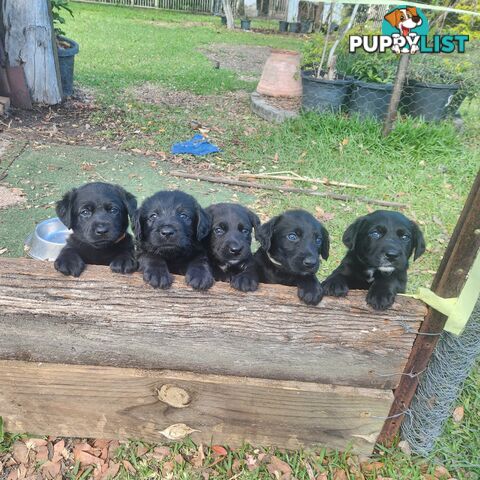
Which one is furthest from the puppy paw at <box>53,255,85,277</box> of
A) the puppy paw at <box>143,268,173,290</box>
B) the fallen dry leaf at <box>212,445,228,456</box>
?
the fallen dry leaf at <box>212,445,228,456</box>

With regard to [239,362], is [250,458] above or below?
below

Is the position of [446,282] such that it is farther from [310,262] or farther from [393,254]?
[310,262]

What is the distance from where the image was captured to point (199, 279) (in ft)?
7.40

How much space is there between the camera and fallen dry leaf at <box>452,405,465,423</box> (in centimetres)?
307

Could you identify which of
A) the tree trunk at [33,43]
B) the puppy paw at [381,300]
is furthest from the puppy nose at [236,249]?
the tree trunk at [33,43]

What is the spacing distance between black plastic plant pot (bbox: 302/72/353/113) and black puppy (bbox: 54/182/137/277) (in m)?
6.13

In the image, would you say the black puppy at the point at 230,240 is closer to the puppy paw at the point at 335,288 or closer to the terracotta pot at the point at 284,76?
the puppy paw at the point at 335,288

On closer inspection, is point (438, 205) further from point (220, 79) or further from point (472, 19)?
point (220, 79)

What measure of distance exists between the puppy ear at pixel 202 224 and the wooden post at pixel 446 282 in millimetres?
1313

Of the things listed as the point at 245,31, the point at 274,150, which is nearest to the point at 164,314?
the point at 274,150

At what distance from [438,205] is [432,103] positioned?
3049 mm

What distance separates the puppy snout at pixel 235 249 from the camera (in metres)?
2.72

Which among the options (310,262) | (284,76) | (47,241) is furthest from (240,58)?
(310,262)

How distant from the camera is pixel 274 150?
7484 mm
